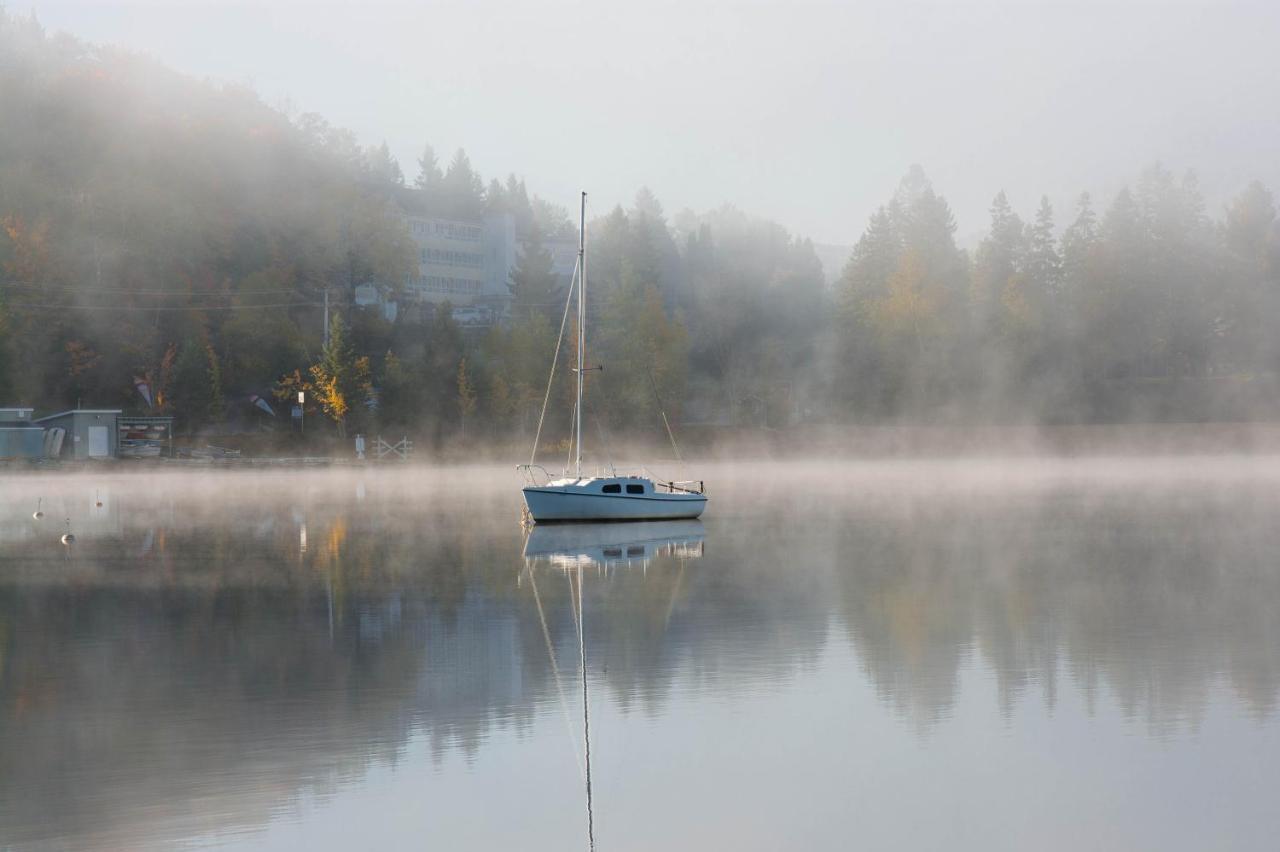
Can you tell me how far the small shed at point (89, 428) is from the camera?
356 ft

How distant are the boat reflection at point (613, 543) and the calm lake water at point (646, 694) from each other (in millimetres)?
428

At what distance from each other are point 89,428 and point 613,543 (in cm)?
6974

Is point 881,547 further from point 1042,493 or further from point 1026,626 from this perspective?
point 1042,493

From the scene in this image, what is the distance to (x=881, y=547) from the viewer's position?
4644 cm

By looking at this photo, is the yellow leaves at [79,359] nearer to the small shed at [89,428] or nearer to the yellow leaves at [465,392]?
the small shed at [89,428]

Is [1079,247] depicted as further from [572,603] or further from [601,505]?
[572,603]

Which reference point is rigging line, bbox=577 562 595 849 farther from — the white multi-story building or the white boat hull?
the white multi-story building

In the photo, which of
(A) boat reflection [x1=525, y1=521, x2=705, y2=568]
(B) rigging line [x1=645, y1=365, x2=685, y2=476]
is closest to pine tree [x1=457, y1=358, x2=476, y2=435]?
(B) rigging line [x1=645, y1=365, x2=685, y2=476]

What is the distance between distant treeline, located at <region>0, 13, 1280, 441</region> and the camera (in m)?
117

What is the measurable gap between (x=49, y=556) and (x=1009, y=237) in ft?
363

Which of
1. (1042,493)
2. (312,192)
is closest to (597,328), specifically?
(312,192)

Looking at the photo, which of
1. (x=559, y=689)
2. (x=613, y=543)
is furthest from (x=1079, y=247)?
(x=559, y=689)

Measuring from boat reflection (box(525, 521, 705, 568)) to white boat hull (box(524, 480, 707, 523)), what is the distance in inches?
19.2

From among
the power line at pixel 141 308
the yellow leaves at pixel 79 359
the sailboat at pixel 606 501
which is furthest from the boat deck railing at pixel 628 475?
the yellow leaves at pixel 79 359
